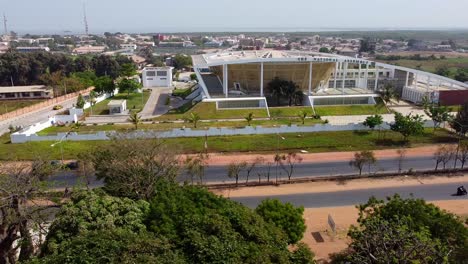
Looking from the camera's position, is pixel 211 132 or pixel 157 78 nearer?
pixel 211 132

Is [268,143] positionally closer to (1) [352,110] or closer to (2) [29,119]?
(1) [352,110]

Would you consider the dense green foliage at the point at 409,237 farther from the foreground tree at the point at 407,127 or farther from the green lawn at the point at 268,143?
the foreground tree at the point at 407,127

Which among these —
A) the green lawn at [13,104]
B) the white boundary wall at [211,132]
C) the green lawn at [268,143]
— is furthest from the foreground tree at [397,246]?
the green lawn at [13,104]

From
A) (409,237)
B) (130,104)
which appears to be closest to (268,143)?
(409,237)

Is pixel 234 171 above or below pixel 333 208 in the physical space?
above

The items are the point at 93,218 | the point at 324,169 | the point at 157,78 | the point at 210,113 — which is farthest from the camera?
the point at 157,78

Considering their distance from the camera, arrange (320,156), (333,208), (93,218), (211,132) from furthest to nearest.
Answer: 1. (211,132)
2. (320,156)
3. (333,208)
4. (93,218)

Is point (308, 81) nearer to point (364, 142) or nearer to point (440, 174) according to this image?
point (364, 142)
